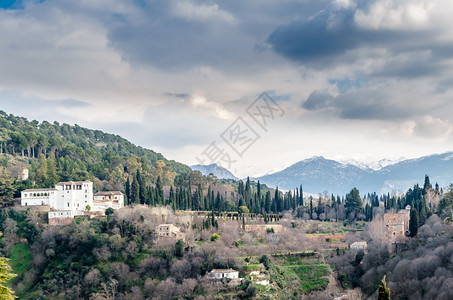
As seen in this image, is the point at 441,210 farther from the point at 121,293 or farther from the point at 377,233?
the point at 121,293

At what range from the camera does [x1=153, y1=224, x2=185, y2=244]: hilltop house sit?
51.1 m

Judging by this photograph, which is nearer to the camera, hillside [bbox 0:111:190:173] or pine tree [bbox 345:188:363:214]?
pine tree [bbox 345:188:363:214]

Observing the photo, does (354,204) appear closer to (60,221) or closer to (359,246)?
(359,246)

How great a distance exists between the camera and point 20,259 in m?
49.8

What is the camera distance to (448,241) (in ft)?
153

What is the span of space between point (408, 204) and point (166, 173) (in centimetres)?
3658

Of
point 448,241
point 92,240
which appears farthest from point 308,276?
point 92,240

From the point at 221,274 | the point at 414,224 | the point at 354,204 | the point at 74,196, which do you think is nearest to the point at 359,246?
the point at 414,224

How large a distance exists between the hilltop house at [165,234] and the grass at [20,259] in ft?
40.7

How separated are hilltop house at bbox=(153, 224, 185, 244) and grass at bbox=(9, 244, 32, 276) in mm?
12420

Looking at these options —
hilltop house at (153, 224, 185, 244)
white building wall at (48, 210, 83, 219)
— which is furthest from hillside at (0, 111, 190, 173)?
hilltop house at (153, 224, 185, 244)

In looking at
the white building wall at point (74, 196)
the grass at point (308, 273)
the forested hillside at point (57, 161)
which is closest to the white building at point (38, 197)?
the white building wall at point (74, 196)

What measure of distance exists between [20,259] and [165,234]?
1427cm

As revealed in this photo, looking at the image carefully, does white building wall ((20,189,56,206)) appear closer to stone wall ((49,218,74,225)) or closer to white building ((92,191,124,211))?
stone wall ((49,218,74,225))
